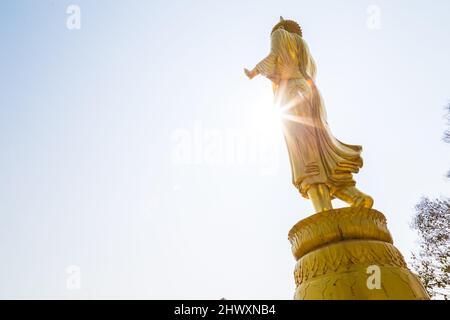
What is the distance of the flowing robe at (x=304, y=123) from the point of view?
377 centimetres

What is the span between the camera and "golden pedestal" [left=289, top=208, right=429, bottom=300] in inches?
102

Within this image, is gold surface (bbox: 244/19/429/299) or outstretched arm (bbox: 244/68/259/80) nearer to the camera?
gold surface (bbox: 244/19/429/299)

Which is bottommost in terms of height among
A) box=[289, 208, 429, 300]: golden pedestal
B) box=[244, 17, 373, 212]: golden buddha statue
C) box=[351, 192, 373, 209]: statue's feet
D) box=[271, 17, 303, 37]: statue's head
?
box=[289, 208, 429, 300]: golden pedestal

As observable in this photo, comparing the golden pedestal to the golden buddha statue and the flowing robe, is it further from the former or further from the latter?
the flowing robe

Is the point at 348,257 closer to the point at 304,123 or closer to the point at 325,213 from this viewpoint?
the point at 325,213

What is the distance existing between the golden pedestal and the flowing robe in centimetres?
73

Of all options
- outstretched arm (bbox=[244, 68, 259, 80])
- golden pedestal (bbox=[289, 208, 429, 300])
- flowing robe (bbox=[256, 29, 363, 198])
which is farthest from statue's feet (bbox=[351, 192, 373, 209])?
outstretched arm (bbox=[244, 68, 259, 80])

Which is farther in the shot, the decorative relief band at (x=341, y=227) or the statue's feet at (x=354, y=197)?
the statue's feet at (x=354, y=197)

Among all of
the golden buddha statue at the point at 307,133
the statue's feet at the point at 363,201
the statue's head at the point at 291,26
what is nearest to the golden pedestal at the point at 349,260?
the statue's feet at the point at 363,201

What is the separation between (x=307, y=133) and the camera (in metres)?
4.09

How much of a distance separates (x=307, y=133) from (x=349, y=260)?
1.74m

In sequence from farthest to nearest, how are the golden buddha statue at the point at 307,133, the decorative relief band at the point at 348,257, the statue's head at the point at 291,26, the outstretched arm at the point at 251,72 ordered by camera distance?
the statue's head at the point at 291,26 < the outstretched arm at the point at 251,72 < the golden buddha statue at the point at 307,133 < the decorative relief band at the point at 348,257

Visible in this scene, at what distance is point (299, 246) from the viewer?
3148 mm

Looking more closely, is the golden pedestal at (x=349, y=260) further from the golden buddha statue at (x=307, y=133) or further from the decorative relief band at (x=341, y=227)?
the golden buddha statue at (x=307, y=133)
